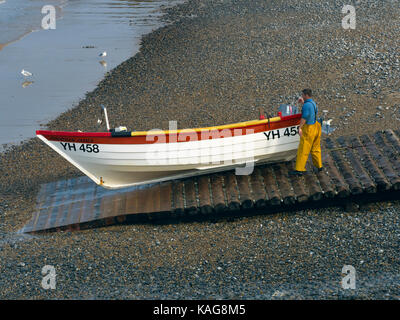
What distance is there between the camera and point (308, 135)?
9.96 meters

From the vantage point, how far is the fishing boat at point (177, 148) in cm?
1014

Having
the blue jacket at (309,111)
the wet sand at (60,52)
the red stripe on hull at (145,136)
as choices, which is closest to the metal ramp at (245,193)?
the red stripe on hull at (145,136)

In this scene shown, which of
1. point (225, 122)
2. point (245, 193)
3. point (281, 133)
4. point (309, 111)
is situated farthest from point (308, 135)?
point (225, 122)

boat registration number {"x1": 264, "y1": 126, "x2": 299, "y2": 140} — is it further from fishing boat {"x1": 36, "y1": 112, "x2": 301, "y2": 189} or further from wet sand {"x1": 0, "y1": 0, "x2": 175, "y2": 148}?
wet sand {"x1": 0, "y1": 0, "x2": 175, "y2": 148}

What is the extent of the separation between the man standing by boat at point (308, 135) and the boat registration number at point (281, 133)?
0.49 meters

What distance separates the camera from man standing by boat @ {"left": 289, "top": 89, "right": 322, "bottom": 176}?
971 cm

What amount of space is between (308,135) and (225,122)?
508 cm

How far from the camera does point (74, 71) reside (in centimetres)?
2045

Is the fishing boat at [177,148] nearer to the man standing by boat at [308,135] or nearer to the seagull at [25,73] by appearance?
the man standing by boat at [308,135]

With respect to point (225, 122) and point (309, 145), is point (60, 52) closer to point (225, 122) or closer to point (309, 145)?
point (225, 122)

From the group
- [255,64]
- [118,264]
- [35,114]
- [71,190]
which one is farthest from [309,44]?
[118,264]

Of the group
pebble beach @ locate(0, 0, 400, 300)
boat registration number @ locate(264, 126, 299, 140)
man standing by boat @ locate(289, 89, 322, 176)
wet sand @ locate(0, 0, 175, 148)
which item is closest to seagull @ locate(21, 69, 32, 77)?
wet sand @ locate(0, 0, 175, 148)

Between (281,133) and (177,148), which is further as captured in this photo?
(281,133)

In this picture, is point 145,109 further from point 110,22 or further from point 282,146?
point 110,22
